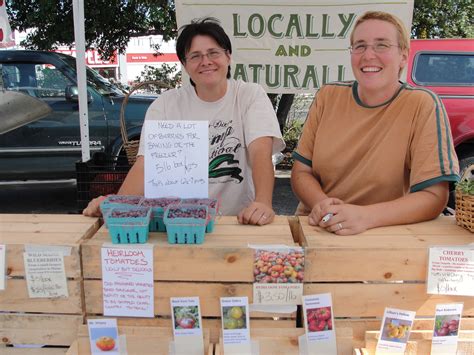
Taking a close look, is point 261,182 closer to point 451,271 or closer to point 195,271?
point 195,271

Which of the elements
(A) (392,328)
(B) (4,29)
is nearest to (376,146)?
(A) (392,328)

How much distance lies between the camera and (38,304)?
146 cm

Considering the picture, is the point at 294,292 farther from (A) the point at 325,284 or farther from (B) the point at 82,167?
(B) the point at 82,167

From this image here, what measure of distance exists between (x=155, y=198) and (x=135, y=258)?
284mm

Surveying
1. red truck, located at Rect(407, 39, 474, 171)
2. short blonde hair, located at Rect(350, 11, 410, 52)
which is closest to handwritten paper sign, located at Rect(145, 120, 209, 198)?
short blonde hair, located at Rect(350, 11, 410, 52)

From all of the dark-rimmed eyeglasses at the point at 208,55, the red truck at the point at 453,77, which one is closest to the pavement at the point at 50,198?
the red truck at the point at 453,77

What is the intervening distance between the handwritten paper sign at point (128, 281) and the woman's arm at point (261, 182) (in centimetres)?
41

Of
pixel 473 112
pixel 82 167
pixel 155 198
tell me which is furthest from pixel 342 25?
pixel 155 198

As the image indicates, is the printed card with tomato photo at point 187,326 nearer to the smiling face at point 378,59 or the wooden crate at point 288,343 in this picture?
the wooden crate at point 288,343

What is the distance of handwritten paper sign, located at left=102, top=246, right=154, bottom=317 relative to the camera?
1390 mm

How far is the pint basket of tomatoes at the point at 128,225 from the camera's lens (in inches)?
Answer: 54.9

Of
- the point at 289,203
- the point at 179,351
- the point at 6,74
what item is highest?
the point at 6,74

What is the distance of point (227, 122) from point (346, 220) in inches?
31.7

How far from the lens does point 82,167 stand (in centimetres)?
319
